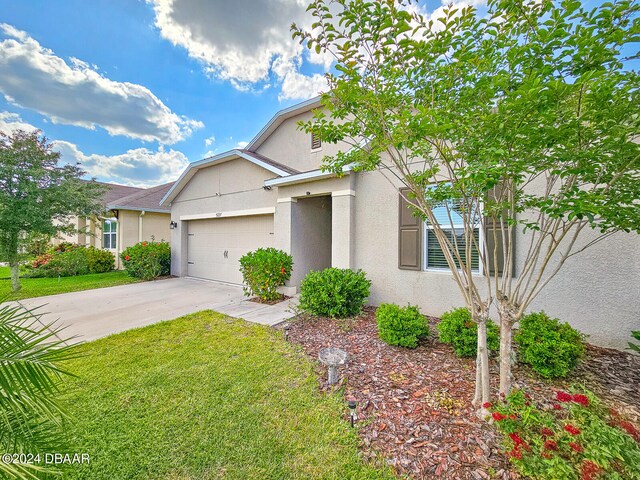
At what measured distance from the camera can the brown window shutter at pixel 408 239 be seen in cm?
562

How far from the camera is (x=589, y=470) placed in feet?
5.95

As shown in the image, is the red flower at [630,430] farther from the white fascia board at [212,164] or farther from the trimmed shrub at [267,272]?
the white fascia board at [212,164]

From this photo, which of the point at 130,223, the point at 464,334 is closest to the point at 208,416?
the point at 464,334

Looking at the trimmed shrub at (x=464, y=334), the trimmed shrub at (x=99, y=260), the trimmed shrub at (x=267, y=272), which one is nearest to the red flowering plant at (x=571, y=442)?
the trimmed shrub at (x=464, y=334)

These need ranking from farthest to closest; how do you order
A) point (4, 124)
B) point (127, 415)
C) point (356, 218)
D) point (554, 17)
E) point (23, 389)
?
point (4, 124) → point (356, 218) → point (127, 415) → point (554, 17) → point (23, 389)

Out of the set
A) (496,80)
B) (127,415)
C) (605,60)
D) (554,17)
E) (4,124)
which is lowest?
(127,415)

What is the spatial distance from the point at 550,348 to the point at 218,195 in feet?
31.8

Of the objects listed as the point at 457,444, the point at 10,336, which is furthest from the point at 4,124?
the point at 457,444

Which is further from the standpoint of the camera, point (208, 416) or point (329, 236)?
point (329, 236)

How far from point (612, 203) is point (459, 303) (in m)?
3.64

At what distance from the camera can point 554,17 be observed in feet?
6.31

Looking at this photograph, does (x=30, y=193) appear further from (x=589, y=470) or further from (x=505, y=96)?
(x=589, y=470)

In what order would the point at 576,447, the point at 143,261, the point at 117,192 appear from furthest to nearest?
the point at 117,192 < the point at 143,261 < the point at 576,447

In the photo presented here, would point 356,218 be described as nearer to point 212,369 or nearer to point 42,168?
point 212,369
